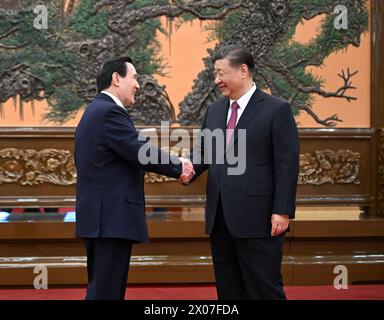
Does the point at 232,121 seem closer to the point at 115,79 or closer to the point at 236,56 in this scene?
the point at 236,56

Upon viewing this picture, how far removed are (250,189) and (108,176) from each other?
0.77m

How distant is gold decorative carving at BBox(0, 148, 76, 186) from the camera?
5.66m

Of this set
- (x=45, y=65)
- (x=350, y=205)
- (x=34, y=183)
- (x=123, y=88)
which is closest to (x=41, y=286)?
(x=34, y=183)

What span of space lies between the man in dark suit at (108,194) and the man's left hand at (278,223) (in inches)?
27.9

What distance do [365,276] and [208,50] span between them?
7.67 feet

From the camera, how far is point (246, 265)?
368 centimetres

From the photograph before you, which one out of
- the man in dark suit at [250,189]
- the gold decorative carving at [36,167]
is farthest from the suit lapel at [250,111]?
the gold decorative carving at [36,167]

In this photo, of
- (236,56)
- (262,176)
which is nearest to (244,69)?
(236,56)

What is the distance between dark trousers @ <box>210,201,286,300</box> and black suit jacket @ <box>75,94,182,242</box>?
45cm

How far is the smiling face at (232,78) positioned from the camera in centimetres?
379

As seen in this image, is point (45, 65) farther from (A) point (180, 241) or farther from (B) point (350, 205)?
(B) point (350, 205)

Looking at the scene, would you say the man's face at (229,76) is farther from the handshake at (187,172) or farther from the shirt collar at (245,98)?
the handshake at (187,172)

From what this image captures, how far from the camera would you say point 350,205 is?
5945mm

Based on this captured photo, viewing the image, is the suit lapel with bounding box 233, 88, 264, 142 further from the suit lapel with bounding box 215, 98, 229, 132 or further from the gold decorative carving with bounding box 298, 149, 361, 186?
the gold decorative carving with bounding box 298, 149, 361, 186
